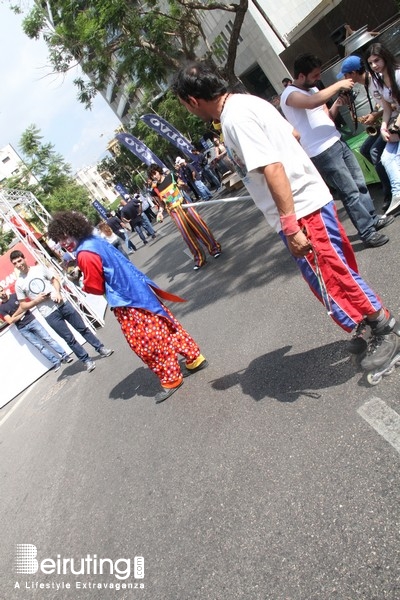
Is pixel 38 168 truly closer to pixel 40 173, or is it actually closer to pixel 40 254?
pixel 40 173

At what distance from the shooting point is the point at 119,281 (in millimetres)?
3930

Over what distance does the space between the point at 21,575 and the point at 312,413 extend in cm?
246

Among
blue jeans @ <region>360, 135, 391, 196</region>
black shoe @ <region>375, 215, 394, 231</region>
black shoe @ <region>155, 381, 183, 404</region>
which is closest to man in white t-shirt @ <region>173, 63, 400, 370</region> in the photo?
black shoe @ <region>155, 381, 183, 404</region>

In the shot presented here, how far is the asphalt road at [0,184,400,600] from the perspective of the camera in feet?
6.69

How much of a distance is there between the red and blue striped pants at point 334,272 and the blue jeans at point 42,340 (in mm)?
5780

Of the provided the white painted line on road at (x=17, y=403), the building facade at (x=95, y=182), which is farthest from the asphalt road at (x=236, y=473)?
the building facade at (x=95, y=182)

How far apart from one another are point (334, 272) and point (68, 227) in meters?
2.40

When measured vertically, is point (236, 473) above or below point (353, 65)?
below

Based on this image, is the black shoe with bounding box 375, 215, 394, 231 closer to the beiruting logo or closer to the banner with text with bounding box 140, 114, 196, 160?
the beiruting logo

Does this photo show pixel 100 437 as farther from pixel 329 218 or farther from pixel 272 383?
pixel 329 218

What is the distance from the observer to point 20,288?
662 centimetres

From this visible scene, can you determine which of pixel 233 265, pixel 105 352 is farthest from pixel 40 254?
pixel 233 265

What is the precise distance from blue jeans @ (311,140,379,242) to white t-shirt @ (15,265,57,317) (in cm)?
421

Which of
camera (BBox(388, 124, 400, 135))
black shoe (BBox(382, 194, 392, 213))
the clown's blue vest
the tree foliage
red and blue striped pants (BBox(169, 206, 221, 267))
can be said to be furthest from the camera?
the tree foliage
